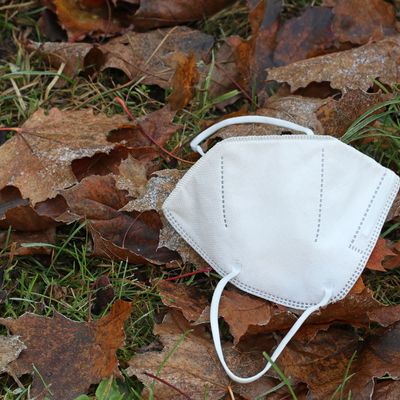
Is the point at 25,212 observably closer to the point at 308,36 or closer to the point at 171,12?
the point at 171,12

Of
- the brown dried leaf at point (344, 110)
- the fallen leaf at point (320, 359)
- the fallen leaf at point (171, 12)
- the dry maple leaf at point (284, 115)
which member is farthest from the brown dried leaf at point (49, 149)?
the fallen leaf at point (320, 359)

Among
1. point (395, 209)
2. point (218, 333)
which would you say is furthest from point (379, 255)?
point (218, 333)

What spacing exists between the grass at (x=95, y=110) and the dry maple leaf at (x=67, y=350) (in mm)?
45

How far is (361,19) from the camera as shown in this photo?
2.54 meters

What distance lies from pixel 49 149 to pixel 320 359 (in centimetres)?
93

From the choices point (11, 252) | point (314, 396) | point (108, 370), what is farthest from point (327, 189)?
point (11, 252)

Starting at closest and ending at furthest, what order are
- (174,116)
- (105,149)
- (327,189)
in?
(327,189), (105,149), (174,116)

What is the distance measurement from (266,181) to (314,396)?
21.3 inches

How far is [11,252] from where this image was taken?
6.74 feet

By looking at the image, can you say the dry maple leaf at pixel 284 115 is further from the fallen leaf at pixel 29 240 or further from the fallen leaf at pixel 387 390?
the fallen leaf at pixel 387 390

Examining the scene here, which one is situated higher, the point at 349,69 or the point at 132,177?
the point at 349,69

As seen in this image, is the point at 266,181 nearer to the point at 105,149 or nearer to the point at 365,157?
the point at 365,157

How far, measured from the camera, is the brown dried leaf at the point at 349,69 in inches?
92.3

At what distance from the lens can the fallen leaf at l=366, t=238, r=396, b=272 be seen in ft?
6.60
